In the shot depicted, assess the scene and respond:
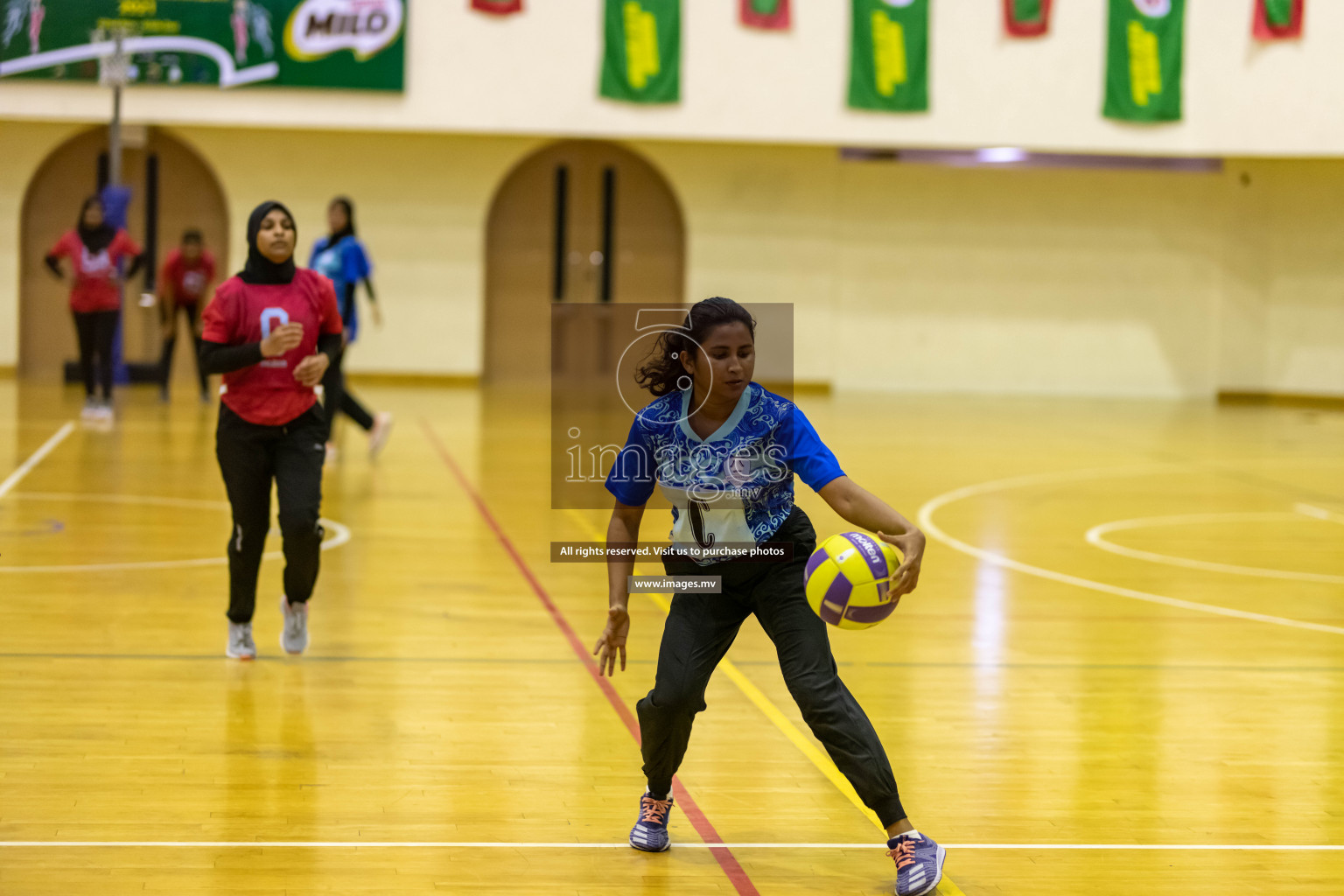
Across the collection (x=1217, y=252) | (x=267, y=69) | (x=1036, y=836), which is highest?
(x=267, y=69)

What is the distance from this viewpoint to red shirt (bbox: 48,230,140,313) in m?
14.9

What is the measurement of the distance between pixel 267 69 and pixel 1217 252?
47.8ft

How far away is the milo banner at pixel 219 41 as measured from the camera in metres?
19.9

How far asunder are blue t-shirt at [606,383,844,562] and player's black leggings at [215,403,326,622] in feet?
7.68

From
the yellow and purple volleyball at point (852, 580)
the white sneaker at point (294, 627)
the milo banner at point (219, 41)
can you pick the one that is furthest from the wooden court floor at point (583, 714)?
the milo banner at point (219, 41)

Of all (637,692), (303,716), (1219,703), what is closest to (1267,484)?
(1219,703)

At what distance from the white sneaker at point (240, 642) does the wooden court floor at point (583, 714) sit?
0.08 metres

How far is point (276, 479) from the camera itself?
6383 millimetres

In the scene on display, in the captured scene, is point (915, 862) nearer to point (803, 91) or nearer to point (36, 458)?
point (36, 458)

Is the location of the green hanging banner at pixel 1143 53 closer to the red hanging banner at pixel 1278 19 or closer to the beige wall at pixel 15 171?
the red hanging banner at pixel 1278 19

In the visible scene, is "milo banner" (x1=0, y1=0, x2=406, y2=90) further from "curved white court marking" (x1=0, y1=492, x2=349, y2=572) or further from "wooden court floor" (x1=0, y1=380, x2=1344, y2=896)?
"curved white court marking" (x1=0, y1=492, x2=349, y2=572)

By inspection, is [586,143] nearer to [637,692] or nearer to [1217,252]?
[1217,252]

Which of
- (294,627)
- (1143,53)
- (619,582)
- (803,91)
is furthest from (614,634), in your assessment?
(1143,53)

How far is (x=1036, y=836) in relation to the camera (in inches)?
186
